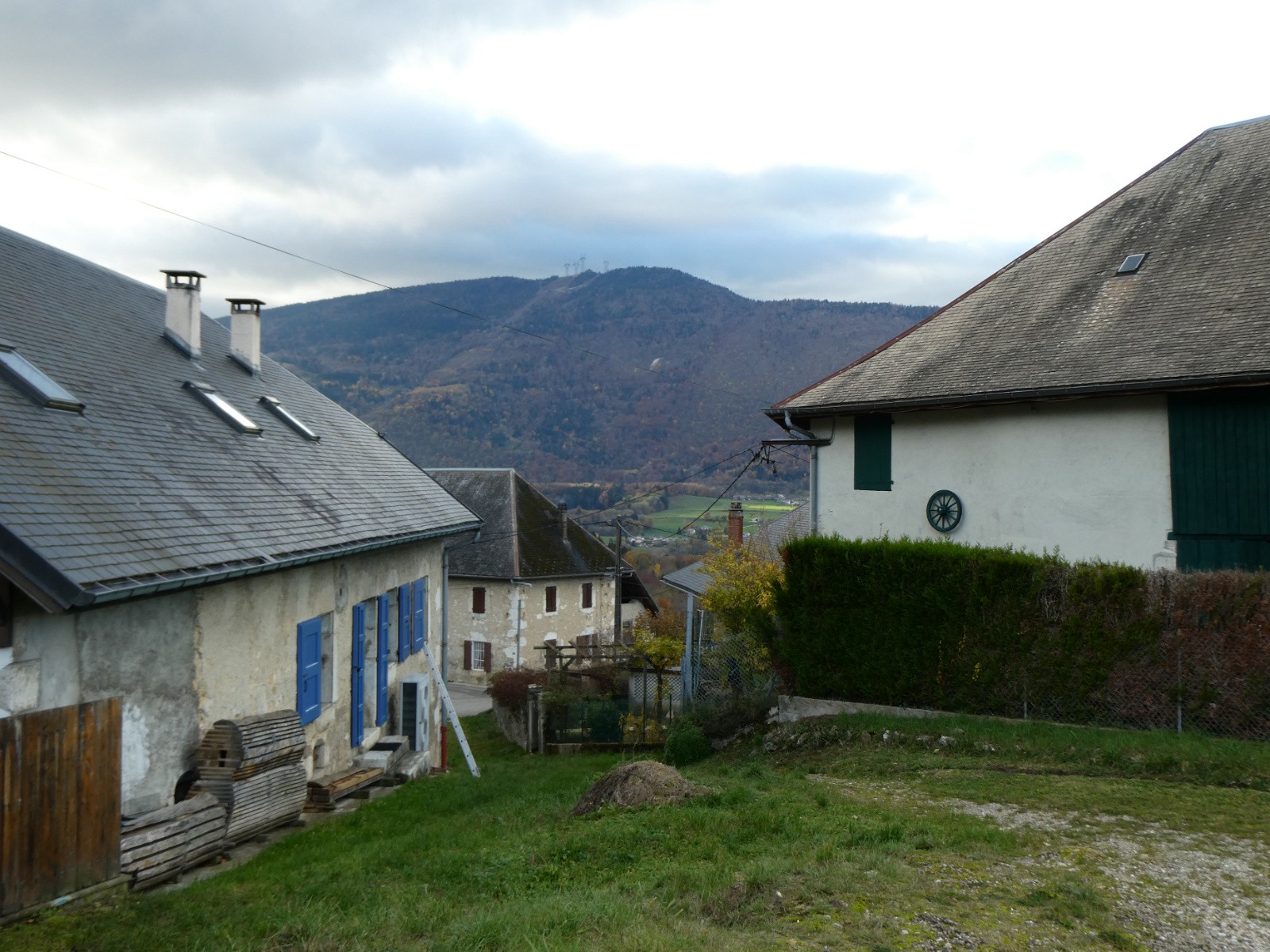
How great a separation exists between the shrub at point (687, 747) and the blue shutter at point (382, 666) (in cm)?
474

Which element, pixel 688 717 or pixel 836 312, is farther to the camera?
pixel 836 312

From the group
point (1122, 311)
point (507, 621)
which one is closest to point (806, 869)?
point (1122, 311)

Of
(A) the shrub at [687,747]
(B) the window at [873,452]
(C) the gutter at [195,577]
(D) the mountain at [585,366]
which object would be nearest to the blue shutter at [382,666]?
(C) the gutter at [195,577]

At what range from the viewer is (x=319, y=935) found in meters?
5.63

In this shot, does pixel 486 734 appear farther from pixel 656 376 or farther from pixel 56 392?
pixel 656 376

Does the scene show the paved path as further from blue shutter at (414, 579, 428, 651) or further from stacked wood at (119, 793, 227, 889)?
stacked wood at (119, 793, 227, 889)

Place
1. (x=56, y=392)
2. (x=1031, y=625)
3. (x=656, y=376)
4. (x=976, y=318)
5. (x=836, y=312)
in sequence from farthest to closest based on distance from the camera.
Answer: (x=656, y=376) < (x=836, y=312) < (x=976, y=318) < (x=1031, y=625) < (x=56, y=392)

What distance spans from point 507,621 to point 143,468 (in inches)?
1159

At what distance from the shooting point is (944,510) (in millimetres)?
16172

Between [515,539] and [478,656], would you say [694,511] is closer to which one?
[515,539]

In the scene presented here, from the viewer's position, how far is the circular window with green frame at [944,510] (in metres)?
16.0

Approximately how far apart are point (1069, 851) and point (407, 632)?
12.3 meters

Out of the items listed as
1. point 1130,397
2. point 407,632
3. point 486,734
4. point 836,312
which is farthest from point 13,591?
point 836,312

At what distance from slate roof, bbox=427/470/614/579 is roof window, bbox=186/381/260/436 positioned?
23145mm
